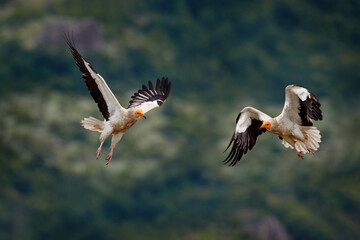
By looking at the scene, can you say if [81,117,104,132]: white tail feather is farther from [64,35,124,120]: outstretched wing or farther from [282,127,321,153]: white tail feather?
[282,127,321,153]: white tail feather

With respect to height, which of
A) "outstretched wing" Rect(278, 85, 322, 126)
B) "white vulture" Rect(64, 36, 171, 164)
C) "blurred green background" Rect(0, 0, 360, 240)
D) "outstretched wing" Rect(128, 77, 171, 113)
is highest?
"blurred green background" Rect(0, 0, 360, 240)

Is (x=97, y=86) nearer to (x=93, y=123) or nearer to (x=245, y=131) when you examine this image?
(x=93, y=123)

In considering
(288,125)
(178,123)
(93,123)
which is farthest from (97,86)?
(178,123)

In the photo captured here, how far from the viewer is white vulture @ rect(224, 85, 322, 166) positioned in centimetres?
1006

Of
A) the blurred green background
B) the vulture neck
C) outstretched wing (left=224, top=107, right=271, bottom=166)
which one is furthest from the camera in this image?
the blurred green background

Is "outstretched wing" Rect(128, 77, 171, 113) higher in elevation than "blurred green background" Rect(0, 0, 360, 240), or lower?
lower

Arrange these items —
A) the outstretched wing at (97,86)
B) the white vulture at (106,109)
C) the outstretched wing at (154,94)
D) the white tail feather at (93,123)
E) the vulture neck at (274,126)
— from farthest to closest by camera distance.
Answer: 1. the outstretched wing at (154,94)
2. the white tail feather at (93,123)
3. the vulture neck at (274,126)
4. the white vulture at (106,109)
5. the outstretched wing at (97,86)

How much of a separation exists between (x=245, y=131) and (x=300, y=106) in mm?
1024

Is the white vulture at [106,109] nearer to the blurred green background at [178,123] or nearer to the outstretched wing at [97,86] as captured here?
the outstretched wing at [97,86]

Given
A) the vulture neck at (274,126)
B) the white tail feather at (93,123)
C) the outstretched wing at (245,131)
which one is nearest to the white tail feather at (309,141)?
the vulture neck at (274,126)

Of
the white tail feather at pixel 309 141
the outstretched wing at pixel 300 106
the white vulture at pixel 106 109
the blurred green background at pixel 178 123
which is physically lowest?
the white tail feather at pixel 309 141

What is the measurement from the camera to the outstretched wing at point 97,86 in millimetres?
9719

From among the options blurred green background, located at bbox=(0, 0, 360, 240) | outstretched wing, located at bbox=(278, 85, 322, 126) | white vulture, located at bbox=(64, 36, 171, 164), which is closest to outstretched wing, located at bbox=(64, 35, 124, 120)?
white vulture, located at bbox=(64, 36, 171, 164)

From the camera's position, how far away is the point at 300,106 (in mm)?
10094
